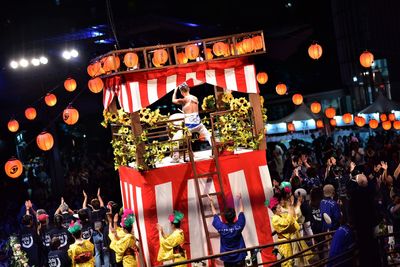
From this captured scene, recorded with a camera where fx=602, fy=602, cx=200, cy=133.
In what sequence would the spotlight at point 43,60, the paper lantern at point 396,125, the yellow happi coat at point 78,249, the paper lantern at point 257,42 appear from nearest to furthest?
the yellow happi coat at point 78,249, the paper lantern at point 257,42, the spotlight at point 43,60, the paper lantern at point 396,125

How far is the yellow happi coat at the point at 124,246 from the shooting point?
38.3 feet

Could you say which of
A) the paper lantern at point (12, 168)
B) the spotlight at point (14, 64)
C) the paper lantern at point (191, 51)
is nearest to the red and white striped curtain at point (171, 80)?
the paper lantern at point (191, 51)

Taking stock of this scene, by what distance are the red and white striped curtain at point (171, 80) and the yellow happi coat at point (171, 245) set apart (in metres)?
2.66

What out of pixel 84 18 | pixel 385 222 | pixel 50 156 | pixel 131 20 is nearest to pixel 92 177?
pixel 50 156

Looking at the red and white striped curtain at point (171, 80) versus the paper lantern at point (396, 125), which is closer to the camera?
the red and white striped curtain at point (171, 80)

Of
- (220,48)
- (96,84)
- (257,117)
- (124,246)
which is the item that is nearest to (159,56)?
(220,48)

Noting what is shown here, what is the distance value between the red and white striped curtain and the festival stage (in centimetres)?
143

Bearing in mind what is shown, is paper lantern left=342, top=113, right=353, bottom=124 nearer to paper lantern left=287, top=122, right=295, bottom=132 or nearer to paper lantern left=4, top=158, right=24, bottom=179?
paper lantern left=287, top=122, right=295, bottom=132

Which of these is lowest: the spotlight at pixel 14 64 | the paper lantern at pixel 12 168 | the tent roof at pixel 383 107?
the paper lantern at pixel 12 168

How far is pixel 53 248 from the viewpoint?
10.9m

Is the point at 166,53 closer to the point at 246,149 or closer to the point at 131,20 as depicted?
the point at 246,149

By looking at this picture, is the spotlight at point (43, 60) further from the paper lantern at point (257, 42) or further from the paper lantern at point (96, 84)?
the paper lantern at point (257, 42)

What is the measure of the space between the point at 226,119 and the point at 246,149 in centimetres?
100

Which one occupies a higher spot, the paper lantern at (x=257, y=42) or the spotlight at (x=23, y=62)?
the spotlight at (x=23, y=62)
